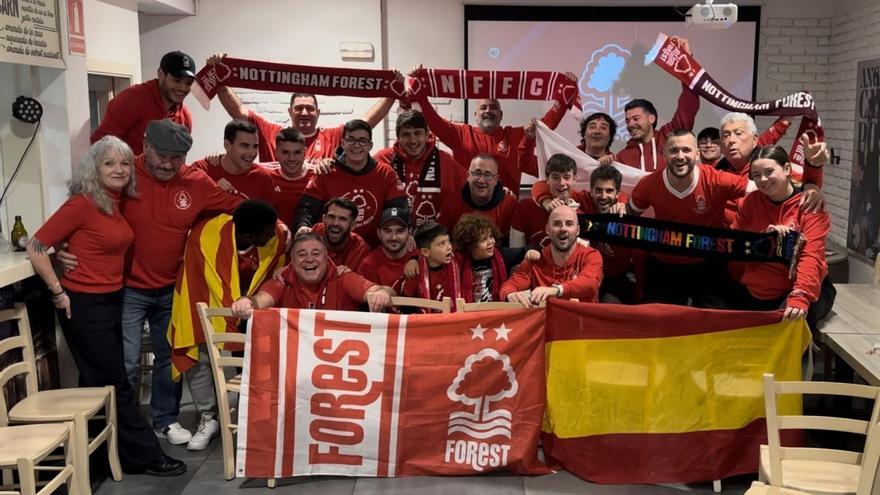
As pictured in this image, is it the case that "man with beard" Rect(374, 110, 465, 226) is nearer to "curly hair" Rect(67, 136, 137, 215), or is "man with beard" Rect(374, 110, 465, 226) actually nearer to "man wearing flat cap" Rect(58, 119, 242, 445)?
"man wearing flat cap" Rect(58, 119, 242, 445)

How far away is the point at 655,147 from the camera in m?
5.31

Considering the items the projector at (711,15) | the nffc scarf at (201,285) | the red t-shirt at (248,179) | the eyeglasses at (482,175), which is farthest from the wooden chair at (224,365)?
the projector at (711,15)

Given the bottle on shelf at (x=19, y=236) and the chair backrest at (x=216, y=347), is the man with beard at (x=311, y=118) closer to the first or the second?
the bottle on shelf at (x=19, y=236)

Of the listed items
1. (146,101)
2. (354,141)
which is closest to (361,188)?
(354,141)

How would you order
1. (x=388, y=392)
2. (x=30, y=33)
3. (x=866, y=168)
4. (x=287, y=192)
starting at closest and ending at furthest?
1. (x=388, y=392)
2. (x=30, y=33)
3. (x=287, y=192)
4. (x=866, y=168)

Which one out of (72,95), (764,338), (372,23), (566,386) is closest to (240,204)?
(72,95)

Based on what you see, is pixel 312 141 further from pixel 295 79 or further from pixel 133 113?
pixel 133 113

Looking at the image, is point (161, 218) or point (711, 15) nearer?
point (161, 218)

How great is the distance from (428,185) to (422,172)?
9cm

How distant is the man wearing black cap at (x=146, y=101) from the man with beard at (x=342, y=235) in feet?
3.46

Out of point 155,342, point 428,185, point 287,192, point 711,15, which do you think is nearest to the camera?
point 155,342

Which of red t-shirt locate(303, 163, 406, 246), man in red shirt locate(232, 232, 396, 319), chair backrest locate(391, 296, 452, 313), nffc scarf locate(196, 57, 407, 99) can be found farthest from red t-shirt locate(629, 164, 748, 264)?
nffc scarf locate(196, 57, 407, 99)

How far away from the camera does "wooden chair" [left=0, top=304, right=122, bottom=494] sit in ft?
11.5

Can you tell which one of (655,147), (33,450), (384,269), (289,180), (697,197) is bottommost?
(33,450)
